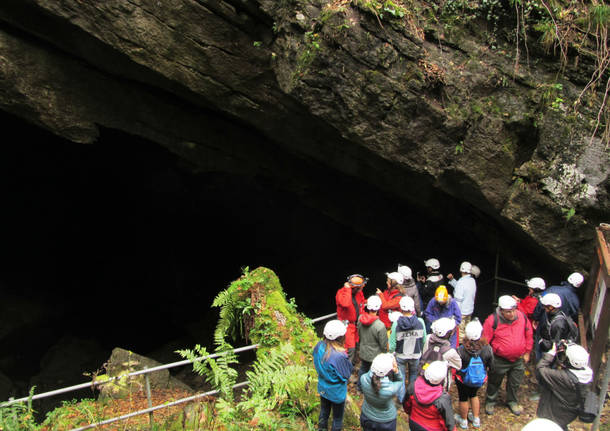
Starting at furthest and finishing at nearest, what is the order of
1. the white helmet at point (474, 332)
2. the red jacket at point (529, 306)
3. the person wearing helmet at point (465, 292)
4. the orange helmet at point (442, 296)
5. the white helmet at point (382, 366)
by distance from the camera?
the person wearing helmet at point (465, 292) → the red jacket at point (529, 306) → the orange helmet at point (442, 296) → the white helmet at point (474, 332) → the white helmet at point (382, 366)

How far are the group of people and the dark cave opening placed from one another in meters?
6.06

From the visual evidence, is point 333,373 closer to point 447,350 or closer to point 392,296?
point 447,350

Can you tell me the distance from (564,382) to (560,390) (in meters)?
0.13

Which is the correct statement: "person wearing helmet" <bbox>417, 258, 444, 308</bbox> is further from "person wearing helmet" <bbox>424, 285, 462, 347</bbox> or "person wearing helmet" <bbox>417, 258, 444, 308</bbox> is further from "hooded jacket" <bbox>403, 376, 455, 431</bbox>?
"hooded jacket" <bbox>403, 376, 455, 431</bbox>

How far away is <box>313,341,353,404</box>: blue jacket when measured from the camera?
4.58 meters

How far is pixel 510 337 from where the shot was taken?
5516 mm

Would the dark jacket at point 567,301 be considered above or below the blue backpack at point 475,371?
above

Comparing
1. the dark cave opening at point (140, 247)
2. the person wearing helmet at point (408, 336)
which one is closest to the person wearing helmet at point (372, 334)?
the person wearing helmet at point (408, 336)

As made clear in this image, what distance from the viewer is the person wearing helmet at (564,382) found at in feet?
14.6

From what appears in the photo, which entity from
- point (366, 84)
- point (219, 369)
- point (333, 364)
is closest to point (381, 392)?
point (333, 364)

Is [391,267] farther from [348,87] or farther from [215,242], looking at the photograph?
[348,87]

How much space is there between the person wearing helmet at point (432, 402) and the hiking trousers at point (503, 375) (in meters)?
1.93

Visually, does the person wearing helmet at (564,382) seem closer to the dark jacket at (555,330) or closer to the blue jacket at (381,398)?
the dark jacket at (555,330)

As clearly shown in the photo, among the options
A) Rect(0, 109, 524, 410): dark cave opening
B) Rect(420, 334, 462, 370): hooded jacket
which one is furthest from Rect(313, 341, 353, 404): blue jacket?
Rect(0, 109, 524, 410): dark cave opening
